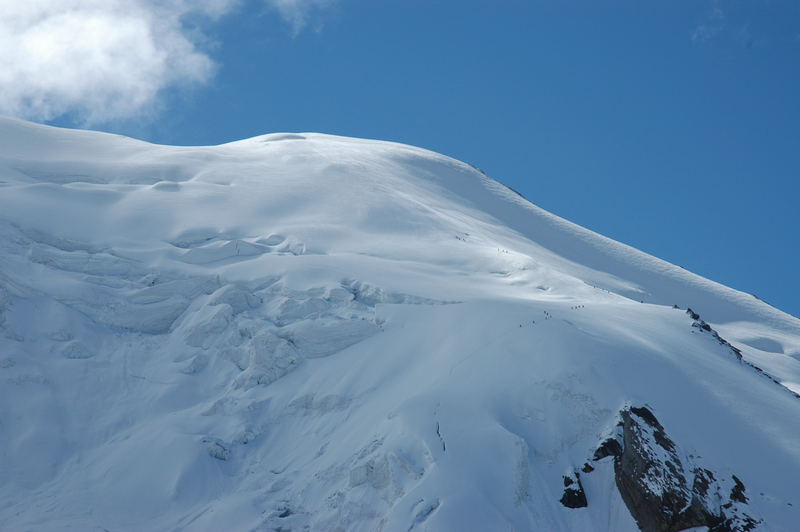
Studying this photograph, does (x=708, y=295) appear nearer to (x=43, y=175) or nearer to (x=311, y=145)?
(x=311, y=145)

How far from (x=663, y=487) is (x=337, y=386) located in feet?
30.8

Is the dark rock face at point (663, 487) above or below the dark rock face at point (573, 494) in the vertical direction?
above

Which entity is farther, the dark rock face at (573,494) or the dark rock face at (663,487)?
the dark rock face at (573,494)

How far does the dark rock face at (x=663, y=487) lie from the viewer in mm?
19156

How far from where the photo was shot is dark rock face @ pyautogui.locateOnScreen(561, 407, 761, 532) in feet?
62.8

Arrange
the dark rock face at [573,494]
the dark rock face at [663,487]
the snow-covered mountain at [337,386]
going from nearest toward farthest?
the dark rock face at [663,487], the dark rock face at [573,494], the snow-covered mountain at [337,386]

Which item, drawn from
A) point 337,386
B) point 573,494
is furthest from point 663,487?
point 337,386

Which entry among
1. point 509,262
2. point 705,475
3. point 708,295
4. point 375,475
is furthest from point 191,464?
point 708,295

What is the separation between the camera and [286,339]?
1021 inches

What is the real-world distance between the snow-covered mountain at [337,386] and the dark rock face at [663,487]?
0.17 ft

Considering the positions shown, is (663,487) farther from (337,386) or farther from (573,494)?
(337,386)

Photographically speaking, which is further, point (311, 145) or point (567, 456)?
point (311, 145)

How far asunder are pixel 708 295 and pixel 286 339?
101 ft

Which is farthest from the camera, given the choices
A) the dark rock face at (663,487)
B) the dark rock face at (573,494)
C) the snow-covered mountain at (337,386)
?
the snow-covered mountain at (337,386)
